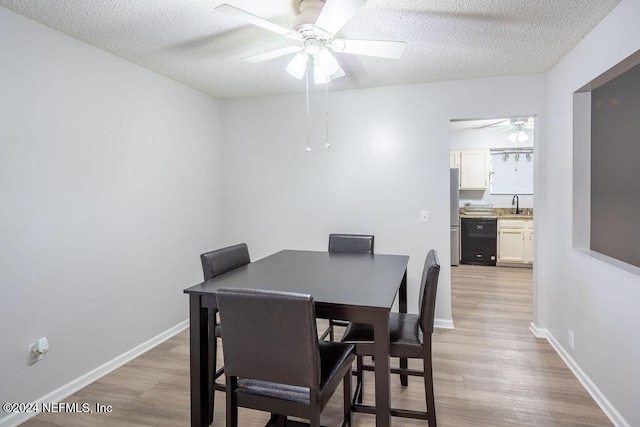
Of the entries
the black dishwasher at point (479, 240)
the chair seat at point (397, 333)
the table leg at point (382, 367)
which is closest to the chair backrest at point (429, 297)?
the chair seat at point (397, 333)

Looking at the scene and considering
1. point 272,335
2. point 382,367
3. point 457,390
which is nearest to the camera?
point 272,335

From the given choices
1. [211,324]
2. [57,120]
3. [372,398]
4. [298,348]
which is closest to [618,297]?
[372,398]

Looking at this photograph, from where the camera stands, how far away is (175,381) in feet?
8.32

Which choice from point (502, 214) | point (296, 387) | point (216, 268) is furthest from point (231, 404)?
point (502, 214)

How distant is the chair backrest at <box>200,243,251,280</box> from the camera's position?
2.21 meters

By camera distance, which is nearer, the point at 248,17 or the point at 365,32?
the point at 248,17

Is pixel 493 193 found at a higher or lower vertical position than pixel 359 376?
higher

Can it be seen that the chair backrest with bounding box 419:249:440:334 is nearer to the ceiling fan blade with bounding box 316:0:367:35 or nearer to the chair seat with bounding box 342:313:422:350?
the chair seat with bounding box 342:313:422:350

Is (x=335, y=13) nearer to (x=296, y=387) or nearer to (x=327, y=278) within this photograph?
(x=327, y=278)

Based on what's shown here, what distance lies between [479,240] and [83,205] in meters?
5.72

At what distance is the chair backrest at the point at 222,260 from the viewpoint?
7.25 ft

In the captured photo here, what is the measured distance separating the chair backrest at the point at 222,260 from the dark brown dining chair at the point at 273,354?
2.59ft

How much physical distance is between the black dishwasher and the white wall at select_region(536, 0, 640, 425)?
9.67 feet

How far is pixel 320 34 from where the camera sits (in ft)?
6.21
